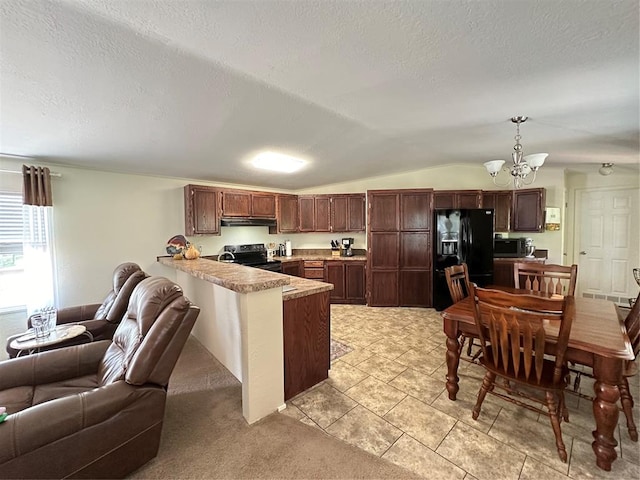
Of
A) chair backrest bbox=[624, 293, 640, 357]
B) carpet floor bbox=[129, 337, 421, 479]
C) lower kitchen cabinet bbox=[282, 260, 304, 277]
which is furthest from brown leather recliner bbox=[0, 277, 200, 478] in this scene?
lower kitchen cabinet bbox=[282, 260, 304, 277]

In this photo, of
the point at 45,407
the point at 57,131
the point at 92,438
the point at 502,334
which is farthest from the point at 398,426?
the point at 57,131

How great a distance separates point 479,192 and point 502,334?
3749 mm

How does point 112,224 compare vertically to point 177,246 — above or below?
above

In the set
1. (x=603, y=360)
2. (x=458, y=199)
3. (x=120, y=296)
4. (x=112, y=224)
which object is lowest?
(x=603, y=360)

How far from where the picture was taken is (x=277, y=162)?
3721mm

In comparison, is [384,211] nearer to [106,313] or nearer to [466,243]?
[466,243]

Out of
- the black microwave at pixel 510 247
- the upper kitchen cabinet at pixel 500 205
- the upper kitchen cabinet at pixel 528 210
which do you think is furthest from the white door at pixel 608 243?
the upper kitchen cabinet at pixel 500 205

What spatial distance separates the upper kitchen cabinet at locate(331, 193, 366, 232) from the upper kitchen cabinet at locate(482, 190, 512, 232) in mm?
2184

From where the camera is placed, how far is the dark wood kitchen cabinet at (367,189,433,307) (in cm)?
476

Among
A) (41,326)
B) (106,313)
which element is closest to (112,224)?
(106,313)

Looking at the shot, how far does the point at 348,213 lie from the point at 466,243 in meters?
2.16

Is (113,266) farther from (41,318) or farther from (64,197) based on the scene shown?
(41,318)

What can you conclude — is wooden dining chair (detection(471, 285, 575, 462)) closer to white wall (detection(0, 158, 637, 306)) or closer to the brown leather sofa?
the brown leather sofa

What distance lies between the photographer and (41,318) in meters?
2.30
